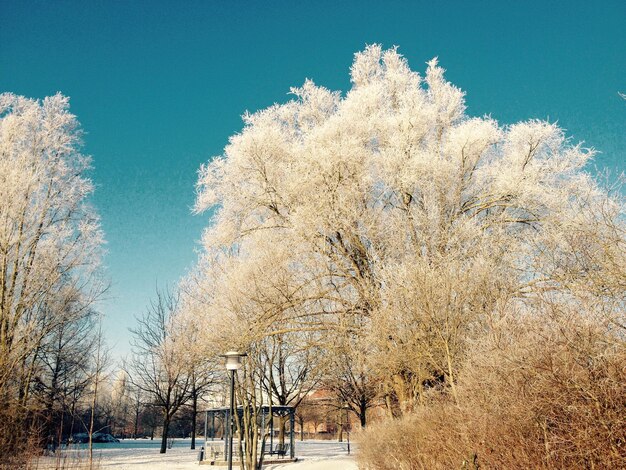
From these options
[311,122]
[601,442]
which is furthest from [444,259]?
[311,122]

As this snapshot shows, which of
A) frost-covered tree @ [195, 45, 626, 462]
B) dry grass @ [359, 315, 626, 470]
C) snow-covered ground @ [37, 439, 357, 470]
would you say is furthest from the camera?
snow-covered ground @ [37, 439, 357, 470]

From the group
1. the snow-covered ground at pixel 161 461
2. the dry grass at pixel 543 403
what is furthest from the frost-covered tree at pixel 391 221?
the snow-covered ground at pixel 161 461

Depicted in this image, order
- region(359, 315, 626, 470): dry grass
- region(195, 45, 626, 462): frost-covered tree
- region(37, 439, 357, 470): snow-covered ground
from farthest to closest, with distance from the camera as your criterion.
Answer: region(37, 439, 357, 470): snow-covered ground
region(195, 45, 626, 462): frost-covered tree
region(359, 315, 626, 470): dry grass

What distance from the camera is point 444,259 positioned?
1019 centimetres

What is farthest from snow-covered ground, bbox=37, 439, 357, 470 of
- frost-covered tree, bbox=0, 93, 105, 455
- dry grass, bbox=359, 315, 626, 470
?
dry grass, bbox=359, 315, 626, 470

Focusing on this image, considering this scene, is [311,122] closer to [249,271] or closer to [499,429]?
[249,271]

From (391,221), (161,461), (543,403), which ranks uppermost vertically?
(391,221)

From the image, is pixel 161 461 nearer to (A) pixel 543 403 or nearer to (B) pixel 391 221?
(B) pixel 391 221

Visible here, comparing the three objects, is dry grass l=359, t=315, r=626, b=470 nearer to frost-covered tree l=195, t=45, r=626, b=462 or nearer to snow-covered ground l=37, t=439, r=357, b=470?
frost-covered tree l=195, t=45, r=626, b=462

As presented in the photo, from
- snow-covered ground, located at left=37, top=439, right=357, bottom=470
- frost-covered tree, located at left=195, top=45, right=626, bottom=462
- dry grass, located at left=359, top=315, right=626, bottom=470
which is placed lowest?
snow-covered ground, located at left=37, top=439, right=357, bottom=470

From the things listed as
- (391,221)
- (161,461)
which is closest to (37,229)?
(391,221)

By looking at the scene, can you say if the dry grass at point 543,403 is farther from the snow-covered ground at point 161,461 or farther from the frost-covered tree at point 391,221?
the snow-covered ground at point 161,461

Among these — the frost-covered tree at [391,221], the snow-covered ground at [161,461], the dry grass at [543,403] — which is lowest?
the snow-covered ground at [161,461]

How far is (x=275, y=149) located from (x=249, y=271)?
352cm
